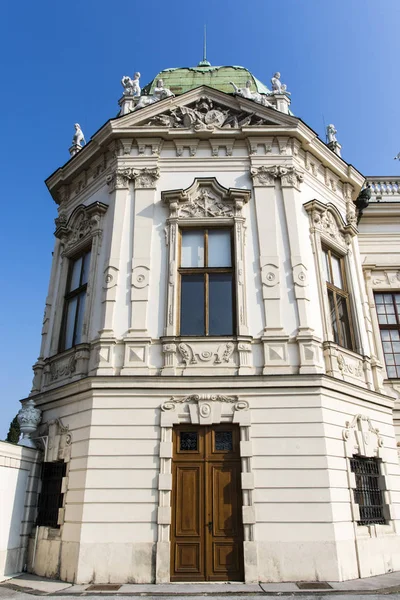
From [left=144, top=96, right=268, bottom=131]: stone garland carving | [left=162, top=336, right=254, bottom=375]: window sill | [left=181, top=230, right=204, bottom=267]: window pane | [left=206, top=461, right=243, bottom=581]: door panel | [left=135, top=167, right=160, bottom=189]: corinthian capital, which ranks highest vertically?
[left=144, top=96, right=268, bottom=131]: stone garland carving

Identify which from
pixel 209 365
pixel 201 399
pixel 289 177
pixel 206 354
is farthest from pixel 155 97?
pixel 201 399

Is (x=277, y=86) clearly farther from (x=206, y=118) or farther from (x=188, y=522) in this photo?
(x=188, y=522)

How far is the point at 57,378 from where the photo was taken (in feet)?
40.8

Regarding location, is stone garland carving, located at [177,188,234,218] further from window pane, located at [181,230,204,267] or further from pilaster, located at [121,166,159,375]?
pilaster, located at [121,166,159,375]

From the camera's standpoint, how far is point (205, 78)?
Answer: 1575 cm

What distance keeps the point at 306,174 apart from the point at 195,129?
3270 millimetres

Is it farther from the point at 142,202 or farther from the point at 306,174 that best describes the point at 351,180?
the point at 142,202

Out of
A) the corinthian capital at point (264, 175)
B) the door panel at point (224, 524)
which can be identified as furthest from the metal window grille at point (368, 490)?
the corinthian capital at point (264, 175)

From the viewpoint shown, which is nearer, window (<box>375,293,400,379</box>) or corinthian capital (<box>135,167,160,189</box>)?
corinthian capital (<box>135,167,160,189</box>)

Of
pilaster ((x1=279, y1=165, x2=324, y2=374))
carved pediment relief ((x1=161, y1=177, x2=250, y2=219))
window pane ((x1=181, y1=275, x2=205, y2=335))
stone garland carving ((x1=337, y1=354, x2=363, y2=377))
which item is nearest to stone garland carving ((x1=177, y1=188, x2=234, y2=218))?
carved pediment relief ((x1=161, y1=177, x2=250, y2=219))

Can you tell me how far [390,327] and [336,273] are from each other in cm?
362

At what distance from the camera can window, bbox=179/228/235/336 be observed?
1138cm

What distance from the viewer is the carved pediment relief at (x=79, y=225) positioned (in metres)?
13.0

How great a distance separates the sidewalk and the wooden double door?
0.35 meters
